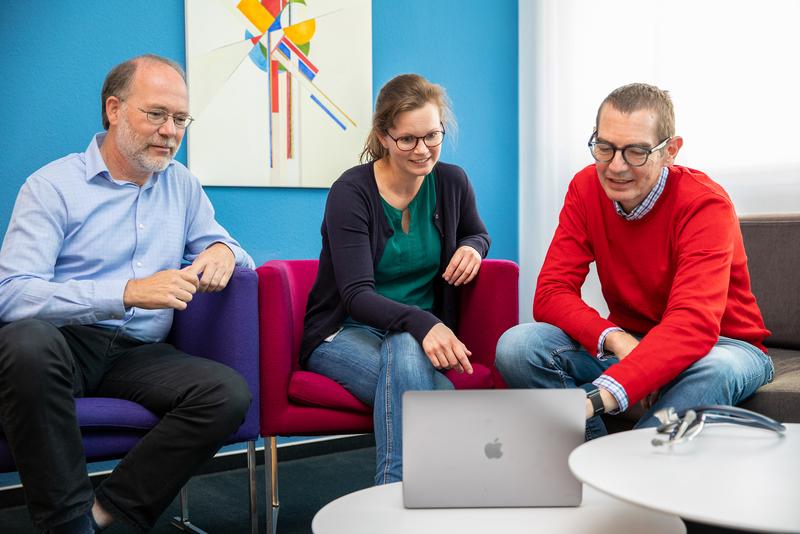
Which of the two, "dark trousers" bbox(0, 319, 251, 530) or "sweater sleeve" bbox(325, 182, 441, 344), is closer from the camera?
"dark trousers" bbox(0, 319, 251, 530)

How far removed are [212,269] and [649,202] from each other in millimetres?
1023

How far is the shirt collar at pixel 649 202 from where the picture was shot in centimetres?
189

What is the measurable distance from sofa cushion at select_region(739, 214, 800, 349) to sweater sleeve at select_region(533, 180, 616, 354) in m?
0.54

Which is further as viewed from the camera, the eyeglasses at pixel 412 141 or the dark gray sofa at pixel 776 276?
the dark gray sofa at pixel 776 276

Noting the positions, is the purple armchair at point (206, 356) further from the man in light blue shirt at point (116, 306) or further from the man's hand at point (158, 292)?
the man's hand at point (158, 292)

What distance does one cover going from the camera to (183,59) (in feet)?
8.76

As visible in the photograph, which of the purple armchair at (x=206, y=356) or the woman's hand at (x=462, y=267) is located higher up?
the woman's hand at (x=462, y=267)

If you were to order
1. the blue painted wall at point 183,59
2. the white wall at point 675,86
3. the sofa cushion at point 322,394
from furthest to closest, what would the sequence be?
1. the white wall at point 675,86
2. the blue painted wall at point 183,59
3. the sofa cushion at point 322,394

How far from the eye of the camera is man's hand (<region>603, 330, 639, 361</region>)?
1758 millimetres

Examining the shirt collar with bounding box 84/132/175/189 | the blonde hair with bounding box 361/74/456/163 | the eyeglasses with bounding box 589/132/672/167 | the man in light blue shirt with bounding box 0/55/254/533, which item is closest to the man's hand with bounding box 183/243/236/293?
the man in light blue shirt with bounding box 0/55/254/533

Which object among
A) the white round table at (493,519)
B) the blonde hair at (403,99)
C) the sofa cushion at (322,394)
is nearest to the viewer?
the white round table at (493,519)

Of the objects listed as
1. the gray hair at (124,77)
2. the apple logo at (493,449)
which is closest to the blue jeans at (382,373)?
the apple logo at (493,449)

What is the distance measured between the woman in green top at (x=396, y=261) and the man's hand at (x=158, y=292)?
41 cm

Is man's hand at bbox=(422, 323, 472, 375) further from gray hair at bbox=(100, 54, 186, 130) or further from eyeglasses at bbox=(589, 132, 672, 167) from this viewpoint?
gray hair at bbox=(100, 54, 186, 130)
